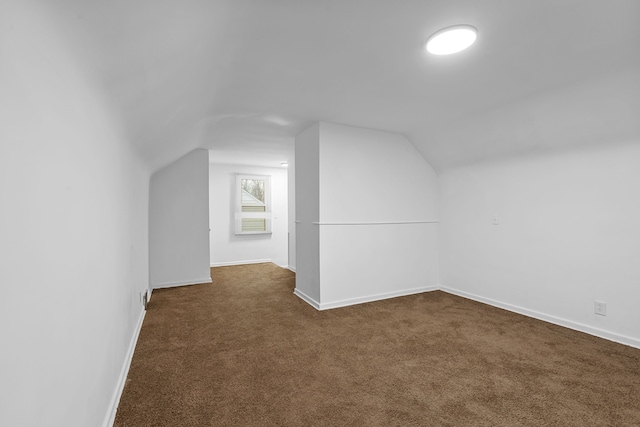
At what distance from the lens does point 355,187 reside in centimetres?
357

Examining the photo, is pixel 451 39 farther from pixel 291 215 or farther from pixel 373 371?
pixel 291 215

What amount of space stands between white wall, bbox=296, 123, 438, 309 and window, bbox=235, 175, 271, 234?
2.92 m

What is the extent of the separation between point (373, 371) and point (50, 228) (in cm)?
199

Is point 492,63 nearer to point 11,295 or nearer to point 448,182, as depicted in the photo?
point 448,182

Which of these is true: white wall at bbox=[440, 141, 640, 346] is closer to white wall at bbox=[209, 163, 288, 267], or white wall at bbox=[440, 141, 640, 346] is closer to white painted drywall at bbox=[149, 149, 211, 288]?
white painted drywall at bbox=[149, 149, 211, 288]

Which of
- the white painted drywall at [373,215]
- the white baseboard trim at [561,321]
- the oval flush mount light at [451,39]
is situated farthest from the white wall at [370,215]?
the oval flush mount light at [451,39]

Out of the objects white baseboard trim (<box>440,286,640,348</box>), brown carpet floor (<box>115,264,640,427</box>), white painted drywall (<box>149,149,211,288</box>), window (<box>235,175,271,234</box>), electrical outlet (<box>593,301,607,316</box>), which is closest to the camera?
brown carpet floor (<box>115,264,640,427</box>)

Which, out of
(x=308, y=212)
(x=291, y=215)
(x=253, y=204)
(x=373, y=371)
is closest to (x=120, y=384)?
(x=373, y=371)

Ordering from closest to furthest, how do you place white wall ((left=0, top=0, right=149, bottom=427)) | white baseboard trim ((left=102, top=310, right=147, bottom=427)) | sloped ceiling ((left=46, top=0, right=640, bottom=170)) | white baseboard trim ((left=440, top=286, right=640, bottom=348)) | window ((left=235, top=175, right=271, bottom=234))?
1. white wall ((left=0, top=0, right=149, bottom=427))
2. sloped ceiling ((left=46, top=0, right=640, bottom=170))
3. white baseboard trim ((left=102, top=310, right=147, bottom=427))
4. white baseboard trim ((left=440, top=286, right=640, bottom=348))
5. window ((left=235, top=175, right=271, bottom=234))

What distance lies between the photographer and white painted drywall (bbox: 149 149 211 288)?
14.3 feet

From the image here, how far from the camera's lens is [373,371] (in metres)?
2.04

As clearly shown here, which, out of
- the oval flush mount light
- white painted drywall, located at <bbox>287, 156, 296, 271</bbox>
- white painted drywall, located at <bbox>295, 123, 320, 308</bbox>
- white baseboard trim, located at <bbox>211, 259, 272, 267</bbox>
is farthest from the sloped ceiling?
white baseboard trim, located at <bbox>211, 259, 272, 267</bbox>

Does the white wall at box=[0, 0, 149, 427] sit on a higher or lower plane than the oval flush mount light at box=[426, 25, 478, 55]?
lower

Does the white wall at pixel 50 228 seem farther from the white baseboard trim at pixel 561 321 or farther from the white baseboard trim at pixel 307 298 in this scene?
the white baseboard trim at pixel 561 321
